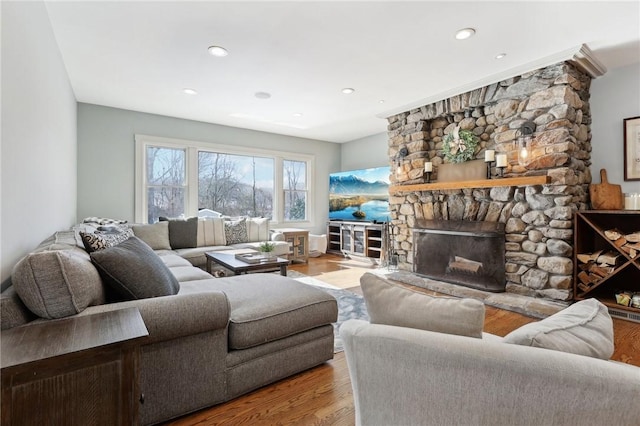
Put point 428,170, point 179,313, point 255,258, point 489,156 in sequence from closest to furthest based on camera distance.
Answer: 1. point 179,313
2. point 255,258
3. point 489,156
4. point 428,170

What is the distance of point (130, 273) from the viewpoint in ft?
5.10

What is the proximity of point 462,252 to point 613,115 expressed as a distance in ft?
7.02

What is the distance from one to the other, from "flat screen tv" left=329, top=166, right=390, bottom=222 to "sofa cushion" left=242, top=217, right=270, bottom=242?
69.2 inches

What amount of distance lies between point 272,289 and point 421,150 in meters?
3.30

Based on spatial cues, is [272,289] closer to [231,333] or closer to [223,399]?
[231,333]

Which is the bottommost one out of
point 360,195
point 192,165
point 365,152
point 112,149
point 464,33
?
point 360,195

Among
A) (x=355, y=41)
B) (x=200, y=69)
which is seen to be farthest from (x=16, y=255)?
(x=355, y=41)

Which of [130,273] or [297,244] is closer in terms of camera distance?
[130,273]

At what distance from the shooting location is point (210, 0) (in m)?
2.20

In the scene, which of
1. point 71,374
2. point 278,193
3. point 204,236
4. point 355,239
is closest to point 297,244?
point 355,239

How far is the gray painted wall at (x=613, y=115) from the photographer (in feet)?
10.4

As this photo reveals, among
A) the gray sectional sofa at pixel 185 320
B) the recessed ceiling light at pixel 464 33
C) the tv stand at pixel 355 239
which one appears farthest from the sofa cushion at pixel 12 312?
the tv stand at pixel 355 239

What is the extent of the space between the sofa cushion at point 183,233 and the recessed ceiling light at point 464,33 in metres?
4.04

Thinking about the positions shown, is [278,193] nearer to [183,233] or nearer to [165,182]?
[165,182]
